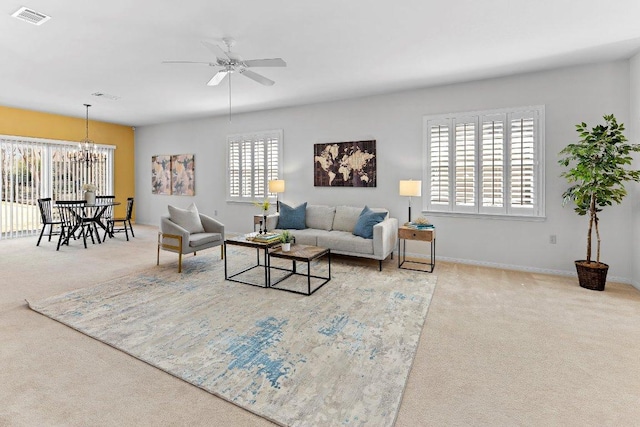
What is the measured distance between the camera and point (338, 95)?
225 inches

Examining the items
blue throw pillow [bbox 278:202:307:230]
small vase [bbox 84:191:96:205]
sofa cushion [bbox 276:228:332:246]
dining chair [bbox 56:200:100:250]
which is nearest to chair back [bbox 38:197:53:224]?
dining chair [bbox 56:200:100:250]

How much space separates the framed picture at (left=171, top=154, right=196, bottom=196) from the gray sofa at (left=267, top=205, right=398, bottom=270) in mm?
3364

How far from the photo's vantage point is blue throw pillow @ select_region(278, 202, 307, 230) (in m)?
5.75

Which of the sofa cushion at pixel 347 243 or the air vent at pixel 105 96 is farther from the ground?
the air vent at pixel 105 96

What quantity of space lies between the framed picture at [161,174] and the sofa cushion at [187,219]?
3824 millimetres

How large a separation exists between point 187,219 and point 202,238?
0.50m

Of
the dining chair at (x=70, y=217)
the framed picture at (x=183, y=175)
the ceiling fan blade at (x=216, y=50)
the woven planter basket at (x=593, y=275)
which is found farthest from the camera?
the framed picture at (x=183, y=175)

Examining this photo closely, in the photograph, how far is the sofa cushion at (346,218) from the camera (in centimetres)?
548

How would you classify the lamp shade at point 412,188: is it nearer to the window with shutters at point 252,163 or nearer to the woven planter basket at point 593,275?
the woven planter basket at point 593,275

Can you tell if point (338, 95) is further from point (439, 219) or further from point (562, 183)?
point (562, 183)

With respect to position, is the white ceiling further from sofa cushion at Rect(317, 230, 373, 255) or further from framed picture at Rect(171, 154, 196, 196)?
framed picture at Rect(171, 154, 196, 196)

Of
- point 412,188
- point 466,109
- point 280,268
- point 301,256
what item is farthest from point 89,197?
point 466,109

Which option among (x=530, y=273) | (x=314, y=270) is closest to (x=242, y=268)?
(x=314, y=270)

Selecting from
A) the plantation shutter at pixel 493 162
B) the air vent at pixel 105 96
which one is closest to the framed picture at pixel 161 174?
the air vent at pixel 105 96
